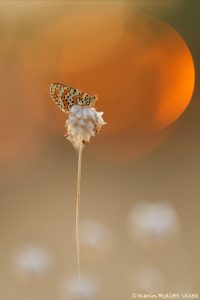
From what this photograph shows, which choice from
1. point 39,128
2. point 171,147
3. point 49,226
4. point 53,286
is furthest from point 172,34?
point 53,286

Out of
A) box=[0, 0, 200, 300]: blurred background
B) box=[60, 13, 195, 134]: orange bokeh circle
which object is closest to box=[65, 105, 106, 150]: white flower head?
box=[0, 0, 200, 300]: blurred background

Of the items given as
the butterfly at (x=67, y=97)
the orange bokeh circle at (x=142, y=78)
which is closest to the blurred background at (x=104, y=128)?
the orange bokeh circle at (x=142, y=78)

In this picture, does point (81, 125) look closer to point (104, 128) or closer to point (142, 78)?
point (104, 128)

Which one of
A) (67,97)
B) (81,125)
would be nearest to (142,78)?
(67,97)

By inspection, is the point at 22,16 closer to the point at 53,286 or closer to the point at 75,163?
the point at 75,163

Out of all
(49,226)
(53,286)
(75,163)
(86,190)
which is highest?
(75,163)

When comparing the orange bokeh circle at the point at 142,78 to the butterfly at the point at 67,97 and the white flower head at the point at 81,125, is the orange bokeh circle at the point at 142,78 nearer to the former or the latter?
the butterfly at the point at 67,97
